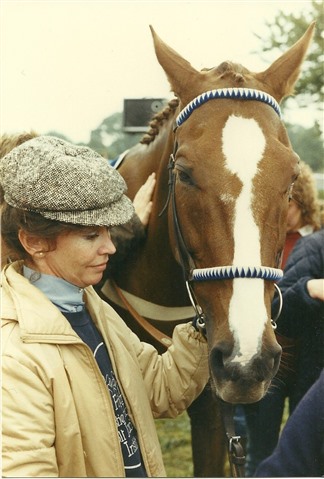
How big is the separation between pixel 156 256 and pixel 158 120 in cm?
60

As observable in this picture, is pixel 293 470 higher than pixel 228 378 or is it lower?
lower

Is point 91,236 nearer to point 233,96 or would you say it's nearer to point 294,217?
point 233,96

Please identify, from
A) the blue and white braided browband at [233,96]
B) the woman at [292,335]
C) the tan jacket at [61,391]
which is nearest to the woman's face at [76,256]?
the tan jacket at [61,391]

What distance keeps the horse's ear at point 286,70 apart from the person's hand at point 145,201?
65cm

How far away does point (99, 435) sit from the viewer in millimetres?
1662

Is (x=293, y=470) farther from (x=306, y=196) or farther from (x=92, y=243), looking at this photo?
(x=306, y=196)

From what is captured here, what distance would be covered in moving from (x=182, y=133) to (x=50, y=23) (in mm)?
679

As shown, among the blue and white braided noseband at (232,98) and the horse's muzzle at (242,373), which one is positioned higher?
the blue and white braided noseband at (232,98)

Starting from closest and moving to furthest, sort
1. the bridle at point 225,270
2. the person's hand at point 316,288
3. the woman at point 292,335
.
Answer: the bridle at point 225,270
the person's hand at point 316,288
the woman at point 292,335

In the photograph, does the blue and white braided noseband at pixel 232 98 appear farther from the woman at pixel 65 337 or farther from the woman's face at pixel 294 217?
the woman's face at pixel 294 217

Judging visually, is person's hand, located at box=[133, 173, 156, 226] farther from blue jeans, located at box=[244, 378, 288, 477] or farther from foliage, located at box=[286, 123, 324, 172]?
blue jeans, located at box=[244, 378, 288, 477]

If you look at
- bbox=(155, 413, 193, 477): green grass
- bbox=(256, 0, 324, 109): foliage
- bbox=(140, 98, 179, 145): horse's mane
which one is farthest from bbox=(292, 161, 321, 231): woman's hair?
bbox=(155, 413, 193, 477): green grass

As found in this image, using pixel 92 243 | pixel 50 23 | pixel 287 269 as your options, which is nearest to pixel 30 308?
pixel 92 243

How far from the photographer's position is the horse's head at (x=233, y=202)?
67.8 inches
